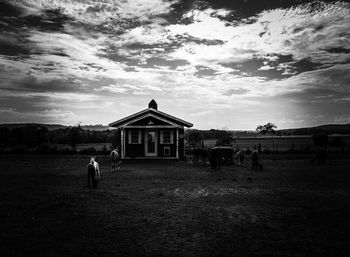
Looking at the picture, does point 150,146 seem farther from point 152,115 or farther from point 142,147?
point 152,115

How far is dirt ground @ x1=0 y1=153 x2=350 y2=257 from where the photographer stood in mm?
5703

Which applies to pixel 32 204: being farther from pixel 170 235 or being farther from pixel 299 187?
pixel 299 187

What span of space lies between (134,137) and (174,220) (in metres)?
20.5

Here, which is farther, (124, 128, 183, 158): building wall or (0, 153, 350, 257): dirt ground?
(124, 128, 183, 158): building wall

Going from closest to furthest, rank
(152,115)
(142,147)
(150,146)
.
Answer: (152,115) < (142,147) < (150,146)

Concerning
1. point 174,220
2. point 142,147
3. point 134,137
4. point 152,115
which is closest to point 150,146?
point 142,147

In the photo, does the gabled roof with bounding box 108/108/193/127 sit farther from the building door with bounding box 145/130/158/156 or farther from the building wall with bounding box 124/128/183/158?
the building door with bounding box 145/130/158/156

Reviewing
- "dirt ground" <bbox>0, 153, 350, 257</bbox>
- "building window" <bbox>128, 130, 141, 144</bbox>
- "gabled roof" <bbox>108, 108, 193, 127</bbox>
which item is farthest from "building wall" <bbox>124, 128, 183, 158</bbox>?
"dirt ground" <bbox>0, 153, 350, 257</bbox>

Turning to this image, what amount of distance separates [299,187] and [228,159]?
11040 millimetres

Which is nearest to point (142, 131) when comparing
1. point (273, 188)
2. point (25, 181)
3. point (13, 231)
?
point (25, 181)

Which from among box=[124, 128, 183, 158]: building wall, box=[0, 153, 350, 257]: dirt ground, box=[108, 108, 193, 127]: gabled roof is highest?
box=[108, 108, 193, 127]: gabled roof

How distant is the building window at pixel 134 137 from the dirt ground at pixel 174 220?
1431cm

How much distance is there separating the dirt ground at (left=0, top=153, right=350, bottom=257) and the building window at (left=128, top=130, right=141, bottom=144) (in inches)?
563

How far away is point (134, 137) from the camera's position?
27.7 m
